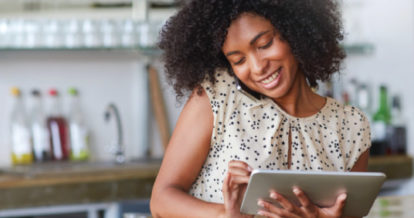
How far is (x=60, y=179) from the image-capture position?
272 cm

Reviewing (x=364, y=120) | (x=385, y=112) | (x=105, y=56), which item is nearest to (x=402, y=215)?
(x=364, y=120)

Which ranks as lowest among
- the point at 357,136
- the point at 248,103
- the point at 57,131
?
the point at 57,131

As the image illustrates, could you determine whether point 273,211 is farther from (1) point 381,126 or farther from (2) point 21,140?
(1) point 381,126

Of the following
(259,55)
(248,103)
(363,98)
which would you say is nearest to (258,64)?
(259,55)

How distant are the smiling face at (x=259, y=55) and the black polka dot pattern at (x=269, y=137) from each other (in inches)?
3.0

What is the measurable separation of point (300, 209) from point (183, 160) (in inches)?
11.2

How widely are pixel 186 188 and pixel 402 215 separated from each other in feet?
2.01

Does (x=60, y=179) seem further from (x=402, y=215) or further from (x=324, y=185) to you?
(x=324, y=185)

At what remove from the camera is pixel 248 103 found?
149 centimetres

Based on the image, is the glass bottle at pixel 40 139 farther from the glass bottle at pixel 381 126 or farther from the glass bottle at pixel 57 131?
the glass bottle at pixel 381 126

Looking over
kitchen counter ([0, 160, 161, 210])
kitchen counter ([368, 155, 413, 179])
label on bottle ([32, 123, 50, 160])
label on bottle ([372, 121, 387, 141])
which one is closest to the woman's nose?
kitchen counter ([0, 160, 161, 210])

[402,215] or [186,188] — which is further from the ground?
[186,188]

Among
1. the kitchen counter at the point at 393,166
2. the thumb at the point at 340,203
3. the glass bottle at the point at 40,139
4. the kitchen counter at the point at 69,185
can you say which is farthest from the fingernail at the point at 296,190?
the glass bottle at the point at 40,139

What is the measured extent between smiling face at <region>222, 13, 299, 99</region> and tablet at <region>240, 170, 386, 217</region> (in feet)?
0.85
